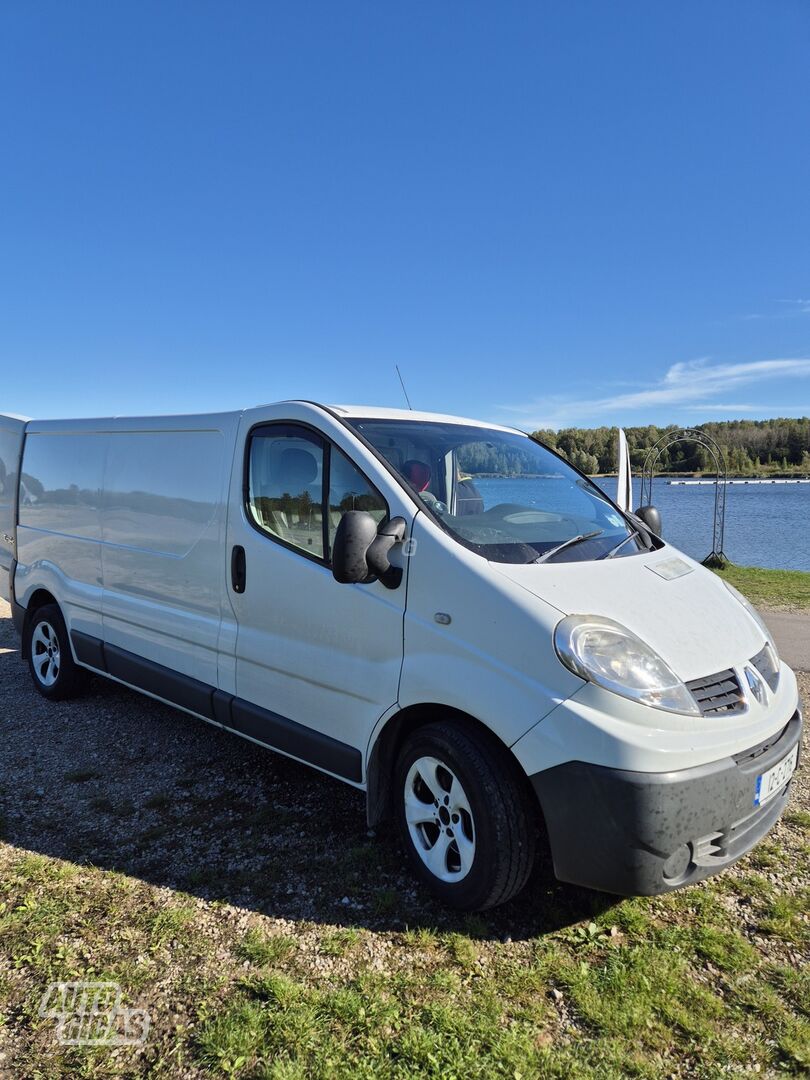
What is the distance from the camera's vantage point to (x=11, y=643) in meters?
7.62

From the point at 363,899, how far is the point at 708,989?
1.33 metres

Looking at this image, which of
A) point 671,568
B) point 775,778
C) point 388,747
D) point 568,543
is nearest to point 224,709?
point 388,747

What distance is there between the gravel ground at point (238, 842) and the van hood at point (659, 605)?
1119 mm

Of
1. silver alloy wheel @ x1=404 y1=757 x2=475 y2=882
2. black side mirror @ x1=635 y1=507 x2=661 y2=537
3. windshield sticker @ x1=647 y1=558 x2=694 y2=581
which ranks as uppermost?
black side mirror @ x1=635 y1=507 x2=661 y2=537

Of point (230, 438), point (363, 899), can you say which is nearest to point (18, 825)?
point (363, 899)

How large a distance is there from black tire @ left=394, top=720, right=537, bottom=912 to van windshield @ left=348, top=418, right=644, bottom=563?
772 millimetres

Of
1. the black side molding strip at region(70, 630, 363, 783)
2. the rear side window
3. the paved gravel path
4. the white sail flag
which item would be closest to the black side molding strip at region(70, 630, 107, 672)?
the black side molding strip at region(70, 630, 363, 783)

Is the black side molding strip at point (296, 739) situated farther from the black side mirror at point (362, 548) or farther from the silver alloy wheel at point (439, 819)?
the black side mirror at point (362, 548)

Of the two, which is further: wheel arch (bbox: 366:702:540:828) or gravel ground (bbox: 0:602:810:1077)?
wheel arch (bbox: 366:702:540:828)

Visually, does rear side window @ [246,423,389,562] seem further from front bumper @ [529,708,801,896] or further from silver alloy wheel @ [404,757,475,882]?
front bumper @ [529,708,801,896]

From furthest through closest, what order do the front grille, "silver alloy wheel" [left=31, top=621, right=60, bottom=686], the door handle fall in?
"silver alloy wheel" [left=31, top=621, right=60, bottom=686]
the door handle
the front grille

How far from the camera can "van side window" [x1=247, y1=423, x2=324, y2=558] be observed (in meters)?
3.36

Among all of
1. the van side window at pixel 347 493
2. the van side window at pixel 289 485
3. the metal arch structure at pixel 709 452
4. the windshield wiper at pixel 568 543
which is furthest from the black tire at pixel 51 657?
the metal arch structure at pixel 709 452

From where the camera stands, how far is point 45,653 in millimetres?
5695
